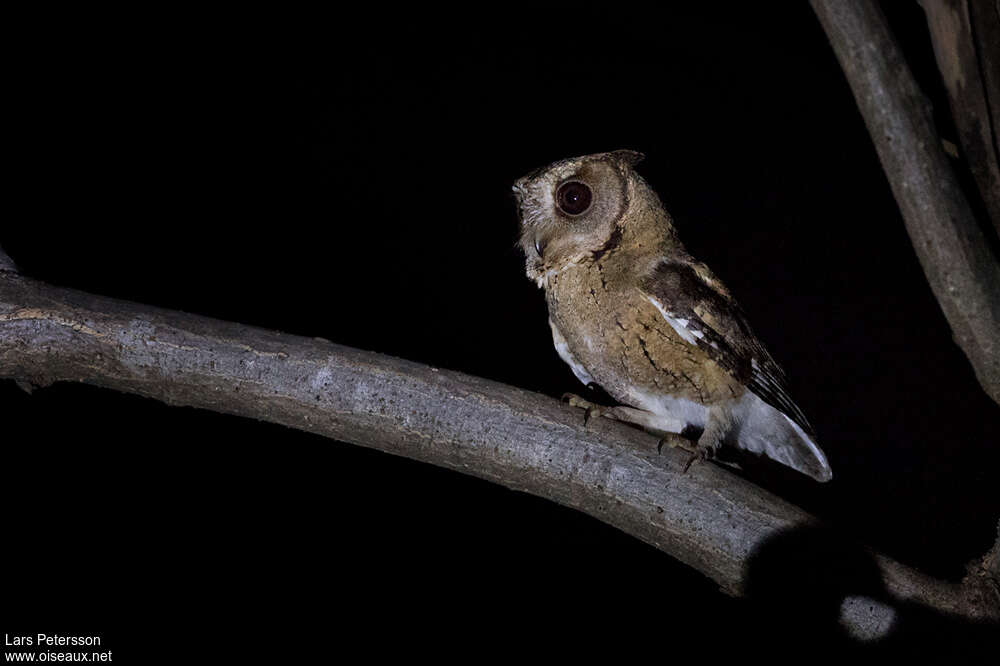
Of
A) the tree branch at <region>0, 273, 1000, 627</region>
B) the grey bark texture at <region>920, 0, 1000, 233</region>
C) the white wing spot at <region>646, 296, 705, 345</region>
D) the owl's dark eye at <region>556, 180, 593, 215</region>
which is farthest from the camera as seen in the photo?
the owl's dark eye at <region>556, 180, 593, 215</region>

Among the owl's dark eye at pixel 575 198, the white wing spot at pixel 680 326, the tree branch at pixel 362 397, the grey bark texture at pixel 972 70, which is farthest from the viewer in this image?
the owl's dark eye at pixel 575 198

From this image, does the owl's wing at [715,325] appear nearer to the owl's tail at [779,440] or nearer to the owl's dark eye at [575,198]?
the owl's tail at [779,440]

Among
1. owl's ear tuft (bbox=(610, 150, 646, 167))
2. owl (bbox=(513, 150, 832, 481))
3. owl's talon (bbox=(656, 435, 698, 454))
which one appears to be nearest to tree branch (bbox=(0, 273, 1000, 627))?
owl's talon (bbox=(656, 435, 698, 454))

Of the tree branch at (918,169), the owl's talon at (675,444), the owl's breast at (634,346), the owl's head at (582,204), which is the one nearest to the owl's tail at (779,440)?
the owl's breast at (634,346)

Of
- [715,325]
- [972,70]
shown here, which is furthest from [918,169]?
[715,325]

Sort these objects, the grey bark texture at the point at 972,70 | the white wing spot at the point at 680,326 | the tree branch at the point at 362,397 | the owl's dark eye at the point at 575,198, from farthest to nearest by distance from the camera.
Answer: the owl's dark eye at the point at 575,198 < the white wing spot at the point at 680,326 < the tree branch at the point at 362,397 < the grey bark texture at the point at 972,70

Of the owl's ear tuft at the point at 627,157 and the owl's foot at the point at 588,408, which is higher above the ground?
the owl's ear tuft at the point at 627,157

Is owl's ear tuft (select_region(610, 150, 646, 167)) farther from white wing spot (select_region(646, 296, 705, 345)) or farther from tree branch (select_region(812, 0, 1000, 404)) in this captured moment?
tree branch (select_region(812, 0, 1000, 404))
